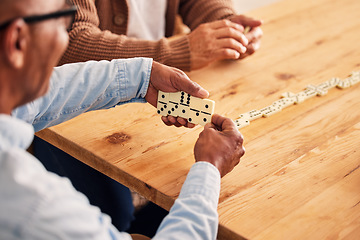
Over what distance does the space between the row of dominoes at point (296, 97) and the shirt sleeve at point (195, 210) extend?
35 centimetres

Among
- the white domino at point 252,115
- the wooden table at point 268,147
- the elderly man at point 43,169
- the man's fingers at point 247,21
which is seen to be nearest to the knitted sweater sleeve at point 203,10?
the man's fingers at point 247,21

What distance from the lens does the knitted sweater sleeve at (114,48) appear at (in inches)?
60.6

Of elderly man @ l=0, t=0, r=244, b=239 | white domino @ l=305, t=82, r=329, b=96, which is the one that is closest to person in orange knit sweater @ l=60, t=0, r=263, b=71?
white domino @ l=305, t=82, r=329, b=96

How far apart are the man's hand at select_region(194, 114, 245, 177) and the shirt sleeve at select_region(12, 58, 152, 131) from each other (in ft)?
0.96

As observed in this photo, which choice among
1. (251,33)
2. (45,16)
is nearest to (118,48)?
(251,33)

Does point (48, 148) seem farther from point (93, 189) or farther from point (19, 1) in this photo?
point (19, 1)

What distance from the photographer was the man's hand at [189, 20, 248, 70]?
5.03 ft

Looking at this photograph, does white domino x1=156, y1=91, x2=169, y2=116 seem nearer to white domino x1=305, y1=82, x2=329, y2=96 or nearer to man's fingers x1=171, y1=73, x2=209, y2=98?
man's fingers x1=171, y1=73, x2=209, y2=98

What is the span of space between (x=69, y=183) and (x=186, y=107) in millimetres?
507

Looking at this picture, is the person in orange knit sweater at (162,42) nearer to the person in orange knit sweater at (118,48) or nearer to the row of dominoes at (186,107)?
the person in orange knit sweater at (118,48)

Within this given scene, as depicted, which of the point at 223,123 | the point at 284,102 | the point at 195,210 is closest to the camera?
the point at 195,210

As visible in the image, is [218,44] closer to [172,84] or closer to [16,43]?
[172,84]

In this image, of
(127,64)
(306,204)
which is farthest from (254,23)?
(306,204)

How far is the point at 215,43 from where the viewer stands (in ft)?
5.09
